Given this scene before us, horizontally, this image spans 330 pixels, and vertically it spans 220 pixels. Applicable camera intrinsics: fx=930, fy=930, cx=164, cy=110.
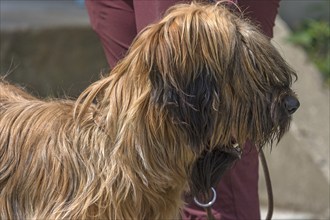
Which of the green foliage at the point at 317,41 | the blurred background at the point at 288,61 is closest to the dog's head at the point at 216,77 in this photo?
the blurred background at the point at 288,61

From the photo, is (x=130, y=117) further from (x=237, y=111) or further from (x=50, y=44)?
(x=50, y=44)

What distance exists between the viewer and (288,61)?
629cm

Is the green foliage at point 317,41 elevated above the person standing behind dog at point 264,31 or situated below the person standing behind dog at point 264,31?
below

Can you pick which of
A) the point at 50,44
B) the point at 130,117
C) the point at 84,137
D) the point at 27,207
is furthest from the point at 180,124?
the point at 50,44

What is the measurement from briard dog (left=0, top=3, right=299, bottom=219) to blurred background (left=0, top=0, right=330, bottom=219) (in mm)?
1457

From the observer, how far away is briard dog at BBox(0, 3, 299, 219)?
10.1ft

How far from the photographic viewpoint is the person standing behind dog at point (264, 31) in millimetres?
3811

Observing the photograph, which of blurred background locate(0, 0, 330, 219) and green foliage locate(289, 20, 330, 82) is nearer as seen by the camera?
blurred background locate(0, 0, 330, 219)

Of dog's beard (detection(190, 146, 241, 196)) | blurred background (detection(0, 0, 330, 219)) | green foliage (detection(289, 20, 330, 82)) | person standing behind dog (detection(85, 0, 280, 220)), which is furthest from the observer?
green foliage (detection(289, 20, 330, 82))

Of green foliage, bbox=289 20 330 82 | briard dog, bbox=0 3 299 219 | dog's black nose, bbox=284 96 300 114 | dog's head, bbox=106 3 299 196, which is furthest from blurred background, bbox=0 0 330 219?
dog's black nose, bbox=284 96 300 114

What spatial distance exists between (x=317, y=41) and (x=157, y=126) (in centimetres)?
467

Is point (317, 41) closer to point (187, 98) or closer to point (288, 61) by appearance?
point (288, 61)

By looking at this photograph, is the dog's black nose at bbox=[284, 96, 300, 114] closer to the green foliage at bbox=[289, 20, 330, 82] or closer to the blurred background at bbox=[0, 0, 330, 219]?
the blurred background at bbox=[0, 0, 330, 219]

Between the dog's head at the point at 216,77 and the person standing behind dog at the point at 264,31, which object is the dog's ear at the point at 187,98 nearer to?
the dog's head at the point at 216,77
